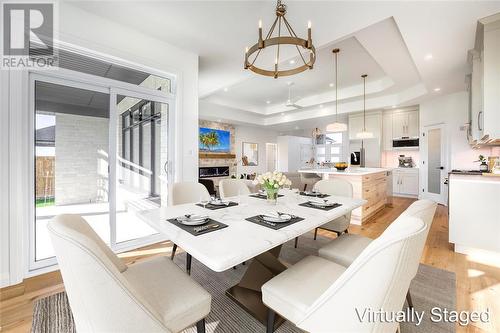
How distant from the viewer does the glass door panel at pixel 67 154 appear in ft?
7.30

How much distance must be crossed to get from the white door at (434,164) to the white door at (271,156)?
5.34m

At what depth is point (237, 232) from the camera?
1.21m

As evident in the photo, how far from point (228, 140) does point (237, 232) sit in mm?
6828

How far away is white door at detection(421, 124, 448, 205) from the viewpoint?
Result: 5.09m

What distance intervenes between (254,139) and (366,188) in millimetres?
5575

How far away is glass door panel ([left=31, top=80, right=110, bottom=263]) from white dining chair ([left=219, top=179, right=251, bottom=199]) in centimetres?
143

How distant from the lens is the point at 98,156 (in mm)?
2713

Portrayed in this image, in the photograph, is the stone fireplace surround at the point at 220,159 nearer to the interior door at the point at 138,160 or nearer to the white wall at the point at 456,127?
the interior door at the point at 138,160

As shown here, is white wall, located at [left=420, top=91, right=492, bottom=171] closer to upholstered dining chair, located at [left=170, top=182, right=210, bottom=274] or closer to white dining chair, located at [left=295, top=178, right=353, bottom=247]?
white dining chair, located at [left=295, top=178, right=353, bottom=247]

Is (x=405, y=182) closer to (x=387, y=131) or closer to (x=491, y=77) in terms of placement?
(x=387, y=131)

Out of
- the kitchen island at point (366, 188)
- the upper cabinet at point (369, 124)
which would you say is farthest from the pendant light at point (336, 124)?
the kitchen island at point (366, 188)

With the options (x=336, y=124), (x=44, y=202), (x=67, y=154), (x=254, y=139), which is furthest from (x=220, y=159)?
(x=44, y=202)

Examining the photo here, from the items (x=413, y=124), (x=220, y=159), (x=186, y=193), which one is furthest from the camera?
(x=220, y=159)

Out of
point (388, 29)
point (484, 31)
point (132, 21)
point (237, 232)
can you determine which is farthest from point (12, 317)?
point (484, 31)
